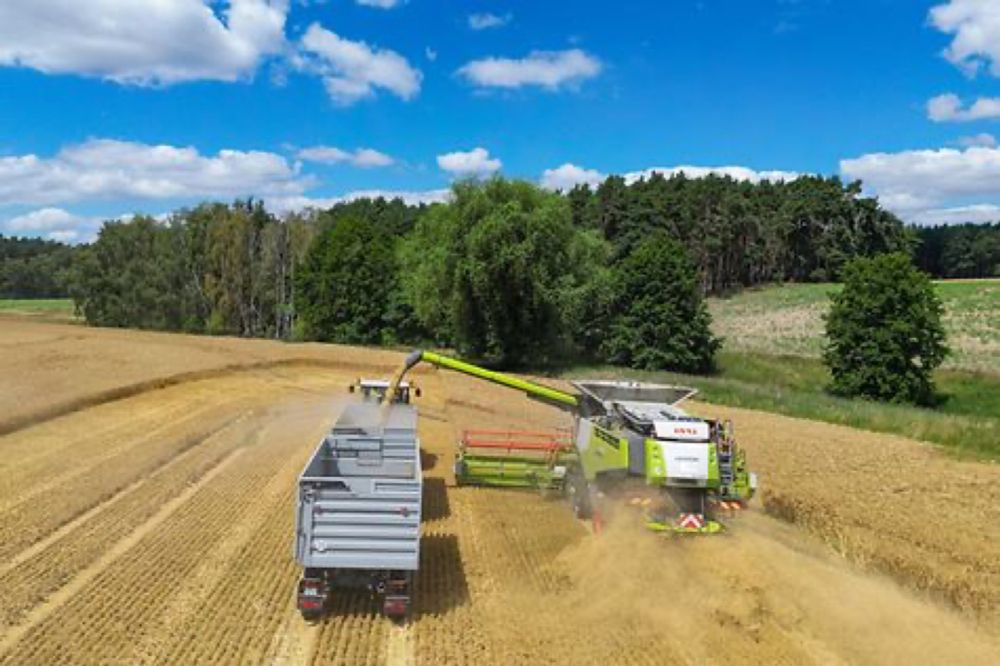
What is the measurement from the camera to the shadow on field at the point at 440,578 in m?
12.0

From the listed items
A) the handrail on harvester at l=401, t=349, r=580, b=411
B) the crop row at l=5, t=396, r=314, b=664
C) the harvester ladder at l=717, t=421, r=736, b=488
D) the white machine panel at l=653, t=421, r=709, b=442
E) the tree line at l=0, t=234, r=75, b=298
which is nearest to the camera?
the crop row at l=5, t=396, r=314, b=664

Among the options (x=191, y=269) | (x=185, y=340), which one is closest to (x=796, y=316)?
(x=185, y=340)

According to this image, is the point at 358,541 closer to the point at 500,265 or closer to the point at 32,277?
the point at 500,265

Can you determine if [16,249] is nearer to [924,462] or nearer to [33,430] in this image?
[33,430]

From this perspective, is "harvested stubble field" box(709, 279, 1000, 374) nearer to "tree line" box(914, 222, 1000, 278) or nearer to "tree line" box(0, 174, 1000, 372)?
"tree line" box(0, 174, 1000, 372)

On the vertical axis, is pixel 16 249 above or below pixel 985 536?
above

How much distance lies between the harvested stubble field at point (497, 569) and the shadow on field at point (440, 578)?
4 cm

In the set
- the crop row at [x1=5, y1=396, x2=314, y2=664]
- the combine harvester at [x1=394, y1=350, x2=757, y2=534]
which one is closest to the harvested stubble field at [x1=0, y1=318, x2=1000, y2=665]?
the crop row at [x1=5, y1=396, x2=314, y2=664]

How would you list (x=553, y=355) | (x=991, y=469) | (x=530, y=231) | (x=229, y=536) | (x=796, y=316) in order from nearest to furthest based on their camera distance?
1. (x=229, y=536)
2. (x=991, y=469)
3. (x=530, y=231)
4. (x=553, y=355)
5. (x=796, y=316)

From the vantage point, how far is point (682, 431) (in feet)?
46.5

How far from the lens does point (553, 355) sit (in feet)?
185

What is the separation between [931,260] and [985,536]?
161233 mm

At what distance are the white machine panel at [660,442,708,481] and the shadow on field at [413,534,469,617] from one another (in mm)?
3893

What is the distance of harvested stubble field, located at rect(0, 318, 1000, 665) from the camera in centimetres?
1048
